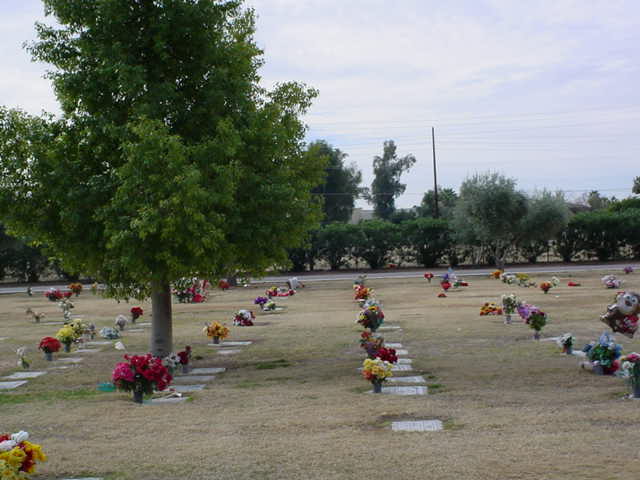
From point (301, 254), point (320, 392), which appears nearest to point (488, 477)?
point (320, 392)

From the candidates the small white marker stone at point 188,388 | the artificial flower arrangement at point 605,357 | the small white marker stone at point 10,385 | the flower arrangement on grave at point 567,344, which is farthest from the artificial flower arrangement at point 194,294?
the artificial flower arrangement at point 605,357

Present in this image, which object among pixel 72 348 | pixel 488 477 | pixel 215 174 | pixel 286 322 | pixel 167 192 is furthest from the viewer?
pixel 286 322

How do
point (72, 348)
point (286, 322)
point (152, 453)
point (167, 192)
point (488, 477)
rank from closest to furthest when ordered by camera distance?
point (488, 477)
point (152, 453)
point (167, 192)
point (72, 348)
point (286, 322)

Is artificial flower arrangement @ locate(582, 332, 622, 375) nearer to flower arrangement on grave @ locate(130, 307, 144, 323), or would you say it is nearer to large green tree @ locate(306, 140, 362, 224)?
flower arrangement on grave @ locate(130, 307, 144, 323)

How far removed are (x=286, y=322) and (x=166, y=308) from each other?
6251 mm

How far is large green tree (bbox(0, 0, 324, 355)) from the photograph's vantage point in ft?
36.7

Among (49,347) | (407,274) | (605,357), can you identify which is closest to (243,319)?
(49,347)

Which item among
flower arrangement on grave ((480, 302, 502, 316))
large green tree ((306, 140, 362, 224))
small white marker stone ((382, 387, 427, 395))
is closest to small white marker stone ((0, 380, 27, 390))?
small white marker stone ((382, 387, 427, 395))

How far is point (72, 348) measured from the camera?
15305 millimetres

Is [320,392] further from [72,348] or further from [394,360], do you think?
[72,348]

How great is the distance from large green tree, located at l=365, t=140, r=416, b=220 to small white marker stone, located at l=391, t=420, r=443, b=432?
2750 inches

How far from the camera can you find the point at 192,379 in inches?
453

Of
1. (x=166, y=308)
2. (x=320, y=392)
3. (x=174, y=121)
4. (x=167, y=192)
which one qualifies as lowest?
(x=320, y=392)

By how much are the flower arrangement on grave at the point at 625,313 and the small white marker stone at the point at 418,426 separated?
521 centimetres
